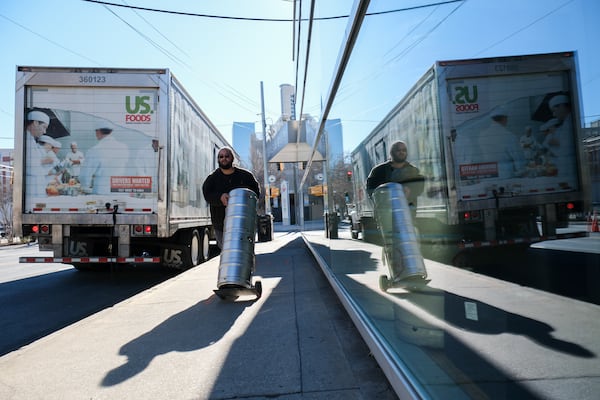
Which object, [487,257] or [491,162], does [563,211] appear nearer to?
[491,162]

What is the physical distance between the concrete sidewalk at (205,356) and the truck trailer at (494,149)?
3.71 ft

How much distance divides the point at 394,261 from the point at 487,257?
2.51 ft

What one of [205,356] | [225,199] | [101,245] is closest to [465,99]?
[205,356]

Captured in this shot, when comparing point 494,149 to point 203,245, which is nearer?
point 494,149

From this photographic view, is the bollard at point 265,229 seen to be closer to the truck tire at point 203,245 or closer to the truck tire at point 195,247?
the truck tire at point 203,245

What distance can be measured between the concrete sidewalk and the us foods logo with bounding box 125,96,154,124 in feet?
11.9

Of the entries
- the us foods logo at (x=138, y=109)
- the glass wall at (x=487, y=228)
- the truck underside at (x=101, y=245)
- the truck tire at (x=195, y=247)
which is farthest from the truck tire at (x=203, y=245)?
the glass wall at (x=487, y=228)

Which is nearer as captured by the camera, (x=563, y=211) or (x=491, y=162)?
(x=563, y=211)

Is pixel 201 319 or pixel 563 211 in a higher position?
pixel 563 211

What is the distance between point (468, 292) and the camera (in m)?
1.89

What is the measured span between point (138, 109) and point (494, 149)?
6471 millimetres

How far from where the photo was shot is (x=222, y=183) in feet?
16.6

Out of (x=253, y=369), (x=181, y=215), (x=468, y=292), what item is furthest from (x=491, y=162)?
(x=181, y=215)

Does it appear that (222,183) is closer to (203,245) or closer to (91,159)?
(91,159)
